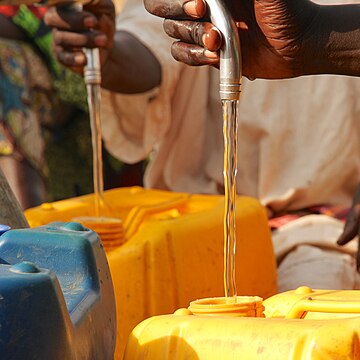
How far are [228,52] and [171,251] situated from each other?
44 centimetres

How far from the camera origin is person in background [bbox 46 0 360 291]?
6.63 feet

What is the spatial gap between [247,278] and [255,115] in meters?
0.64

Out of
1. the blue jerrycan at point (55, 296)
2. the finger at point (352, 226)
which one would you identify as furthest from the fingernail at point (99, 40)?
the blue jerrycan at point (55, 296)

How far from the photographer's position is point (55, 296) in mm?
826

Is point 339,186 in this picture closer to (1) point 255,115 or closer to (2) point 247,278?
(1) point 255,115

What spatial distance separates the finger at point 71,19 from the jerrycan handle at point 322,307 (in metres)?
1.05

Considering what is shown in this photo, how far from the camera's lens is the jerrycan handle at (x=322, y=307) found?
39.4 inches

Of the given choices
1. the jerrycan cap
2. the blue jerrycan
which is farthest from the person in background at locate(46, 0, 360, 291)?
the blue jerrycan

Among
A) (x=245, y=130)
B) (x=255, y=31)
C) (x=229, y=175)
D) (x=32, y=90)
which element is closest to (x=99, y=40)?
(x=245, y=130)

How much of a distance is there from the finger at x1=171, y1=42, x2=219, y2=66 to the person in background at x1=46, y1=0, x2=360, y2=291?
0.69m

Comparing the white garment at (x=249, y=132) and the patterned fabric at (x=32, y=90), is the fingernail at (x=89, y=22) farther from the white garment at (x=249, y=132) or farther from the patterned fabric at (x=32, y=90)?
the patterned fabric at (x=32, y=90)

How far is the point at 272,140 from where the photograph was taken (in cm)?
222

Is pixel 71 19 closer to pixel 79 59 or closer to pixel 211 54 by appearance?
pixel 79 59

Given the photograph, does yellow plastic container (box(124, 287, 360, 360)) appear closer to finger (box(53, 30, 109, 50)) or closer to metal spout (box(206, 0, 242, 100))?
metal spout (box(206, 0, 242, 100))
